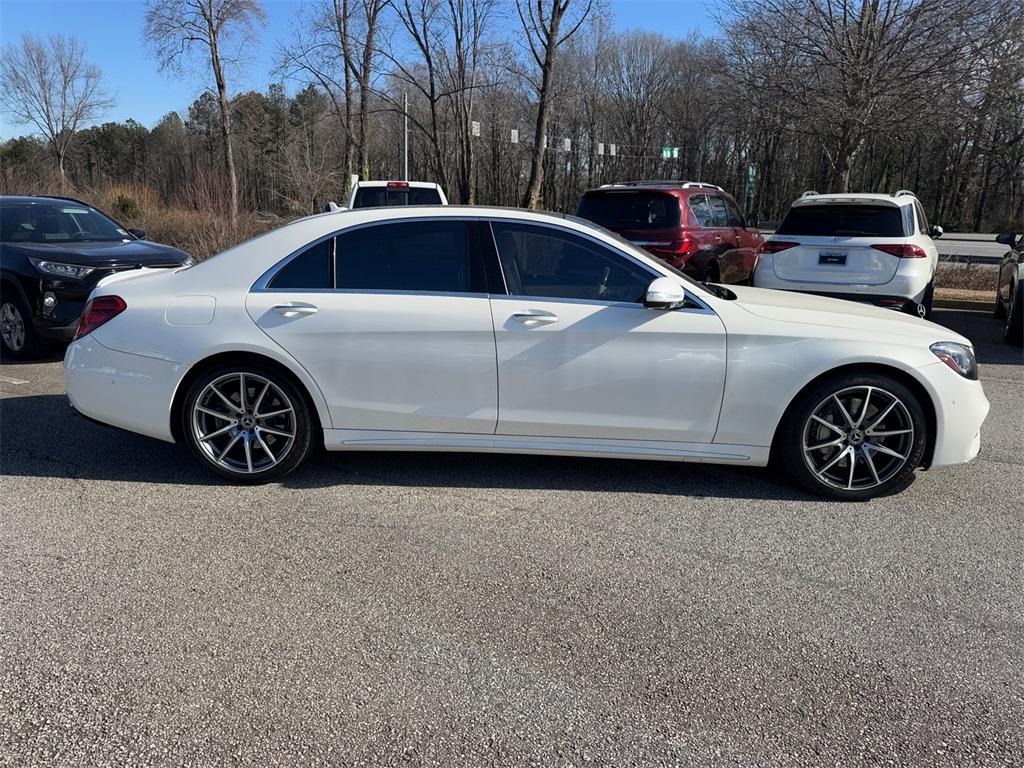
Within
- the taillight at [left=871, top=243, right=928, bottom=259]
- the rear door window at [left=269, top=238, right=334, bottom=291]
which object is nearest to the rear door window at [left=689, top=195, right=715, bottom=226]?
the taillight at [left=871, top=243, right=928, bottom=259]

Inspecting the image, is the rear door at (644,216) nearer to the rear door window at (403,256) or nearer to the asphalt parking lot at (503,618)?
the asphalt parking lot at (503,618)

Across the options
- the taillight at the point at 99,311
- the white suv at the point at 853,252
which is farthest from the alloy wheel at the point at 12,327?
the white suv at the point at 853,252

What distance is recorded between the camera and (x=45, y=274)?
7.77 m

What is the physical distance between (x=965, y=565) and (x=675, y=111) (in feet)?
166

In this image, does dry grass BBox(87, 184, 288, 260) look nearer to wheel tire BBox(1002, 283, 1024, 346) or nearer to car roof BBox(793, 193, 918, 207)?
car roof BBox(793, 193, 918, 207)

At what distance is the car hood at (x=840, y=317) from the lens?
4.41m

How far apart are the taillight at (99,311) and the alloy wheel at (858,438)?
397 cm

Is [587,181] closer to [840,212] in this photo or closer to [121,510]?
[840,212]

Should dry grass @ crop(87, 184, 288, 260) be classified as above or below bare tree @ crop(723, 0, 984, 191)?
below

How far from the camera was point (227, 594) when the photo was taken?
333 centimetres

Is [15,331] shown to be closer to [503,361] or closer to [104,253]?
[104,253]

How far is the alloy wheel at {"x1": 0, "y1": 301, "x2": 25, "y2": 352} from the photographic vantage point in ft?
25.9

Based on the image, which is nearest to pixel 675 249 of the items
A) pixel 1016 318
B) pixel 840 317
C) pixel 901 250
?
pixel 901 250

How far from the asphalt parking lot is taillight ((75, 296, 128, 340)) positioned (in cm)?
88
